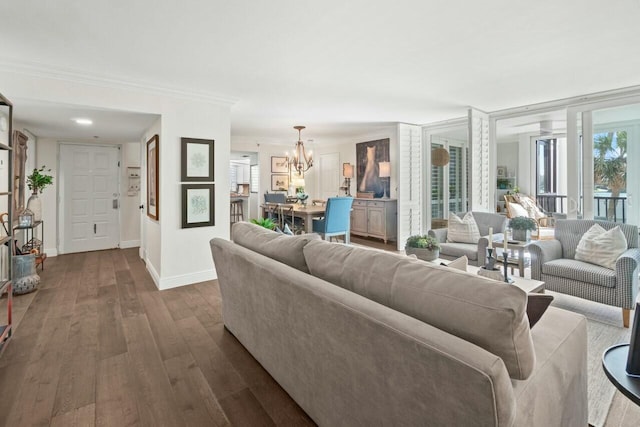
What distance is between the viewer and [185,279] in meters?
3.98

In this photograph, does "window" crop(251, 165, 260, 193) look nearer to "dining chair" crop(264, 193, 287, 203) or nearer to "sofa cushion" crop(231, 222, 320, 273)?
"dining chair" crop(264, 193, 287, 203)

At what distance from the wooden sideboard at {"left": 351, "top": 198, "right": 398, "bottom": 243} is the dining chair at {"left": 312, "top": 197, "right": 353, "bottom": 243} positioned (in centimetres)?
119

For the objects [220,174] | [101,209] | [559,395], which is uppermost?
[220,174]

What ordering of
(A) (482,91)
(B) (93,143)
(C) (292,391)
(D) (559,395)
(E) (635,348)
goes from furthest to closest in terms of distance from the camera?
(B) (93,143), (A) (482,91), (C) (292,391), (D) (559,395), (E) (635,348)

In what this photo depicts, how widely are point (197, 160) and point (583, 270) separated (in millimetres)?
4231

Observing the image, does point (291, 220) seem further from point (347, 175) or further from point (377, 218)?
point (347, 175)

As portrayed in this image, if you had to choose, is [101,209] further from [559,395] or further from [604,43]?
[604,43]

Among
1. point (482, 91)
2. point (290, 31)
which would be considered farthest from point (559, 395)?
point (482, 91)

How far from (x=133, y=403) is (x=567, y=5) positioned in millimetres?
3663

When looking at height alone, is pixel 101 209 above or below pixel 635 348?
above

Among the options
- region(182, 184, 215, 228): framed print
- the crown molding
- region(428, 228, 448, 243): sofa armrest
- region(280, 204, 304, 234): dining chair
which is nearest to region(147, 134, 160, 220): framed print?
region(182, 184, 215, 228): framed print

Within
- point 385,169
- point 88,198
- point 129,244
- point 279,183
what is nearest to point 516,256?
point 385,169

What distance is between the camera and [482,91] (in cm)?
407

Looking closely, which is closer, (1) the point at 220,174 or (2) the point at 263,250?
(2) the point at 263,250
